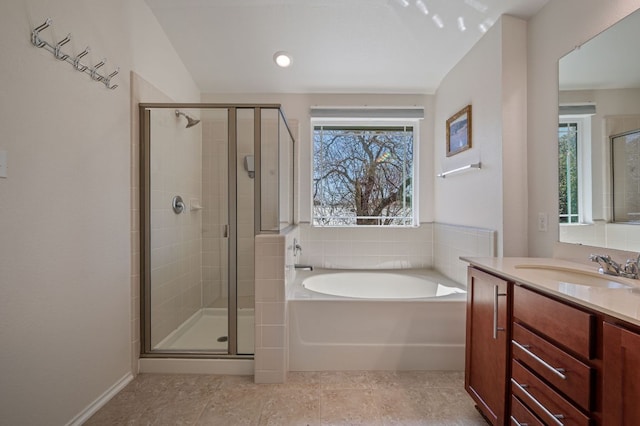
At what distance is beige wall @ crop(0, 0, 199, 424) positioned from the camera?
1.24 meters

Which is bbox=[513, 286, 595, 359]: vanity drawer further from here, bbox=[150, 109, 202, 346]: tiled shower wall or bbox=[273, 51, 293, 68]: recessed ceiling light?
bbox=[273, 51, 293, 68]: recessed ceiling light

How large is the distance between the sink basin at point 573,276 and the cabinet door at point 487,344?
0.18 meters

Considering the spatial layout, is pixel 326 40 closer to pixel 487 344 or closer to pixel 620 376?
pixel 487 344

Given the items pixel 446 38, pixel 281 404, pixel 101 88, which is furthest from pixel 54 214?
pixel 446 38

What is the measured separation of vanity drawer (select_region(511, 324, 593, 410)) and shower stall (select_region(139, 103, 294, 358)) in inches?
59.2

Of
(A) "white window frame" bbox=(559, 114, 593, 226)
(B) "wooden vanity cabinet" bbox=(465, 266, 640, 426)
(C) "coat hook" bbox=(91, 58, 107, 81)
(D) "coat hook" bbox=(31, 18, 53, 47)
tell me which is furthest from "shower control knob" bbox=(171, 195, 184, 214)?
(A) "white window frame" bbox=(559, 114, 593, 226)

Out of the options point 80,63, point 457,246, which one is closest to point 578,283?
point 457,246

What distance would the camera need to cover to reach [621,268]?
132 cm

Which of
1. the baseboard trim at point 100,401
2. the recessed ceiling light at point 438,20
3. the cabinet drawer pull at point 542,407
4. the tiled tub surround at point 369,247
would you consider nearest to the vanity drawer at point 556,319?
the cabinet drawer pull at point 542,407

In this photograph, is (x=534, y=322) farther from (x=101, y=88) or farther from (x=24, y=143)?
(x=101, y=88)

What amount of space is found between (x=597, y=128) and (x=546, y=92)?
430 mm

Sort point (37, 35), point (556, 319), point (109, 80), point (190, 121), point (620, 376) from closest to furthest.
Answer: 1. point (620, 376)
2. point (556, 319)
3. point (37, 35)
4. point (109, 80)
5. point (190, 121)

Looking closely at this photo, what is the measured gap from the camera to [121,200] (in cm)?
193

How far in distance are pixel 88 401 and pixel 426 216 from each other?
3.03 metres
